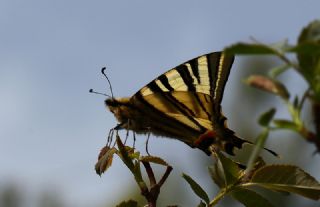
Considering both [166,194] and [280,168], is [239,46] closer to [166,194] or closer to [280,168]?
[280,168]

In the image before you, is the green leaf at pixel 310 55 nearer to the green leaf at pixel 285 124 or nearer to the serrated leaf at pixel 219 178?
the green leaf at pixel 285 124

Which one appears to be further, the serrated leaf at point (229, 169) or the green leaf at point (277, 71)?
the serrated leaf at point (229, 169)

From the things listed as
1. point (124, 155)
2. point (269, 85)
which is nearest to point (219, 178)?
point (124, 155)

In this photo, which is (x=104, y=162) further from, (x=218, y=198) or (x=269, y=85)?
(x=269, y=85)

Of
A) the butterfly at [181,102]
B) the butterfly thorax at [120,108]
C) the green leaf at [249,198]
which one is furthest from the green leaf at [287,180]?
→ the butterfly thorax at [120,108]

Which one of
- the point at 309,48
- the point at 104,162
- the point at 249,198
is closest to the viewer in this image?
the point at 309,48

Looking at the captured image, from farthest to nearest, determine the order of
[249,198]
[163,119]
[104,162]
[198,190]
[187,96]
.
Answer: [187,96]
[163,119]
[104,162]
[198,190]
[249,198]

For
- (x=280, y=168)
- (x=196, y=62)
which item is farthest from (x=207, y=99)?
(x=280, y=168)
